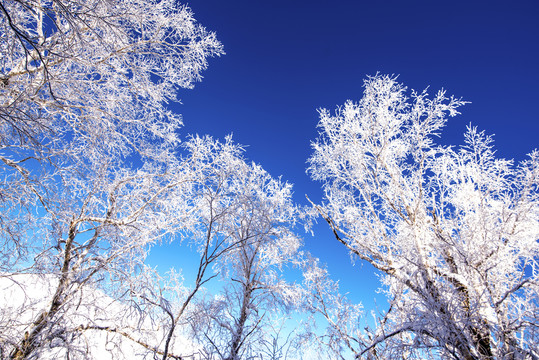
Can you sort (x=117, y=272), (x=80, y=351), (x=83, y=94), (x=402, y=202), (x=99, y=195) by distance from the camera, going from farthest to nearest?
(x=99, y=195) < (x=402, y=202) < (x=117, y=272) < (x=83, y=94) < (x=80, y=351)

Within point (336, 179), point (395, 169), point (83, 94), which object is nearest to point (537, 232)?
point (395, 169)

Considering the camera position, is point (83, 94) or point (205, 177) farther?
point (205, 177)

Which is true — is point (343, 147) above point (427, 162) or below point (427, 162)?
above

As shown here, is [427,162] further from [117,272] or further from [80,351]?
[80,351]

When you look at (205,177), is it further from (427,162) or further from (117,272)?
(427,162)

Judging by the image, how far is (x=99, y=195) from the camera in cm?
556

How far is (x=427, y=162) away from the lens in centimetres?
541

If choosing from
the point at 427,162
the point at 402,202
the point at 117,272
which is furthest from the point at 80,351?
the point at 427,162

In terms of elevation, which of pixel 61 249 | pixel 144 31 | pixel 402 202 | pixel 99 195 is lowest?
pixel 61 249

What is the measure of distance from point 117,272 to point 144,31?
4.39 m

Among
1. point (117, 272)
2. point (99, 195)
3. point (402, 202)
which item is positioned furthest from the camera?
point (99, 195)

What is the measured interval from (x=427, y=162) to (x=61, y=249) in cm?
723

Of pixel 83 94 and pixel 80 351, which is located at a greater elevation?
pixel 83 94

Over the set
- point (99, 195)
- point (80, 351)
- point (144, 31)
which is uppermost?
point (144, 31)
